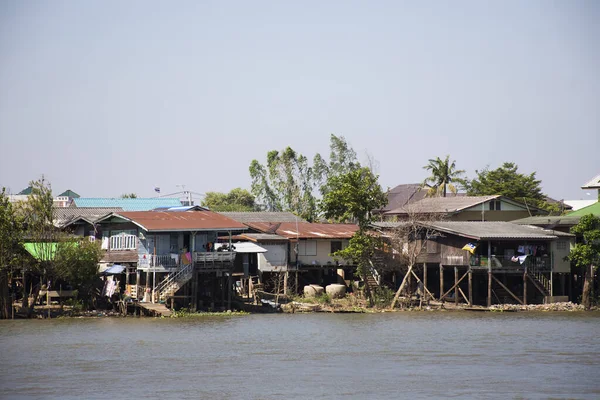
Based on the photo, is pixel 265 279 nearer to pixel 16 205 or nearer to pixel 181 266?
pixel 181 266

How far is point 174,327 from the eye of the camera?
3966 cm

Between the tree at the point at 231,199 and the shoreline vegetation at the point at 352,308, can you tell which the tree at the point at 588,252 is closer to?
the shoreline vegetation at the point at 352,308

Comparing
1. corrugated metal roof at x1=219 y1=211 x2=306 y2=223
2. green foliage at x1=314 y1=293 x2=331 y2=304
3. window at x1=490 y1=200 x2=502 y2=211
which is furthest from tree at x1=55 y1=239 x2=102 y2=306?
window at x1=490 y1=200 x2=502 y2=211

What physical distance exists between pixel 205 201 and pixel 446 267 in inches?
2056

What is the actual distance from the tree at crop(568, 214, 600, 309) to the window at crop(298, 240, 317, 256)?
14247mm

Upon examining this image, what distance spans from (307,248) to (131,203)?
69.3 feet

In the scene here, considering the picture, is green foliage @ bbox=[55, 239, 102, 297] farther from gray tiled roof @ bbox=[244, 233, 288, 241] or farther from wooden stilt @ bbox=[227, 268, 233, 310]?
gray tiled roof @ bbox=[244, 233, 288, 241]

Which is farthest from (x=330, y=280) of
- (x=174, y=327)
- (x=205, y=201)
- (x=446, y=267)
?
(x=205, y=201)

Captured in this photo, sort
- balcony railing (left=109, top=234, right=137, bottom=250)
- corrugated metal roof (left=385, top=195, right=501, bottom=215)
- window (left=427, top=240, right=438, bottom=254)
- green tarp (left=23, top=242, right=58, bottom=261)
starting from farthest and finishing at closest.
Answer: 1. corrugated metal roof (left=385, top=195, right=501, bottom=215)
2. window (left=427, top=240, right=438, bottom=254)
3. balcony railing (left=109, top=234, right=137, bottom=250)
4. green tarp (left=23, top=242, right=58, bottom=261)

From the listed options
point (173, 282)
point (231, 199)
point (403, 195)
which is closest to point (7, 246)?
point (173, 282)

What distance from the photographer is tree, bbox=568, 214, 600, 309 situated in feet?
160

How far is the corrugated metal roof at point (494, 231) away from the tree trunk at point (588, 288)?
8.29ft

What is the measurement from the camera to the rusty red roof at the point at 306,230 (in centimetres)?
5316

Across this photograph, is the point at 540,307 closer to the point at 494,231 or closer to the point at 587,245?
the point at 587,245
